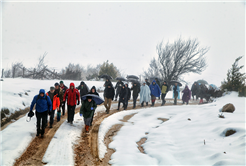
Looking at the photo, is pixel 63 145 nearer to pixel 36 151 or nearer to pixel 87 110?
pixel 36 151

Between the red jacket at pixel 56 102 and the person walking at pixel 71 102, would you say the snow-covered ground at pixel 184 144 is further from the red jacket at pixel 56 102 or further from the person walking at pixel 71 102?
the red jacket at pixel 56 102

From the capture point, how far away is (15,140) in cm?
547

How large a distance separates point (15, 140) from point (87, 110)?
2.60 meters

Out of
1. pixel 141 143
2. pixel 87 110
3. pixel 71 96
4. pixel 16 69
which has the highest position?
pixel 16 69

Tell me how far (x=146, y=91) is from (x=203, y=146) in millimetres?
8616

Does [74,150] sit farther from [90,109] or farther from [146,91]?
[146,91]

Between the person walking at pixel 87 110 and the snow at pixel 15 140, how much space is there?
75.2 inches

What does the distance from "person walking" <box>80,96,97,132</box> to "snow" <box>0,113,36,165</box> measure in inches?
75.2

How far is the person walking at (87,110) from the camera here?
22.1 ft

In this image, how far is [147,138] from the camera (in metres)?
6.21

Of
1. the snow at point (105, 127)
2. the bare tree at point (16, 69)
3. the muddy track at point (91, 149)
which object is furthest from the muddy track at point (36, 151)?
the bare tree at point (16, 69)

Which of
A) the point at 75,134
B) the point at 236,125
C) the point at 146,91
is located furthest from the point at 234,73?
the point at 75,134

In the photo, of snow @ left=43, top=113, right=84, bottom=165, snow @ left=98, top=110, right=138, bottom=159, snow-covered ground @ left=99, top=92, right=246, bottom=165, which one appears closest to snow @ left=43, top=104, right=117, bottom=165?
snow @ left=43, top=113, right=84, bottom=165

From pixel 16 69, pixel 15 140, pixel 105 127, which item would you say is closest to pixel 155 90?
pixel 105 127
